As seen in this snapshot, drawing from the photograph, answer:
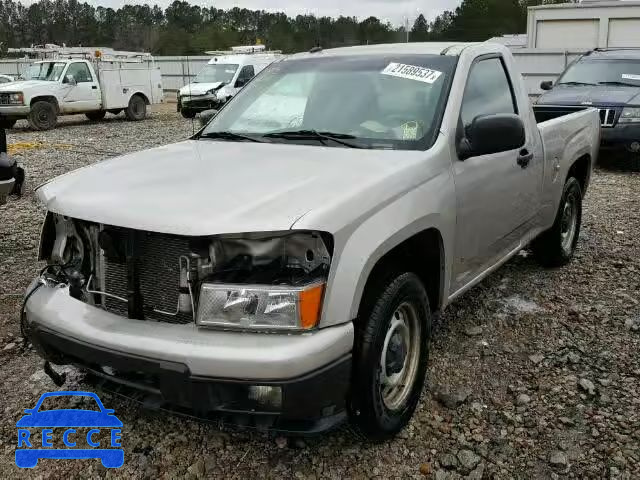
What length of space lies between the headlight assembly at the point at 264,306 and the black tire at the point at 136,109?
19318mm

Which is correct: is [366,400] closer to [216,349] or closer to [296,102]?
[216,349]

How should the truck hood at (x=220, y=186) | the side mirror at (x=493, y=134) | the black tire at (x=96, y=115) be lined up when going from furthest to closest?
1. the black tire at (x=96, y=115)
2. the side mirror at (x=493, y=134)
3. the truck hood at (x=220, y=186)

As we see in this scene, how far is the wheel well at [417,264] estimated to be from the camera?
2678 millimetres

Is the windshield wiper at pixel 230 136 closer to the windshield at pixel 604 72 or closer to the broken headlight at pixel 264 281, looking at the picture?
the broken headlight at pixel 264 281

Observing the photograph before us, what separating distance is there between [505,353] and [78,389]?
2.41m

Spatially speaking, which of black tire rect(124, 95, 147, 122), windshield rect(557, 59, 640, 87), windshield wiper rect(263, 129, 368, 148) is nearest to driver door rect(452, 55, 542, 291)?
windshield wiper rect(263, 129, 368, 148)

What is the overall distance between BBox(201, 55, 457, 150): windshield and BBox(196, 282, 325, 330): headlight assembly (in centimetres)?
120

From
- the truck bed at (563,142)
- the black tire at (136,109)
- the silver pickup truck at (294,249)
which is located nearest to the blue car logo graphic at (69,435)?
the silver pickup truck at (294,249)

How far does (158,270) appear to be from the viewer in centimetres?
249

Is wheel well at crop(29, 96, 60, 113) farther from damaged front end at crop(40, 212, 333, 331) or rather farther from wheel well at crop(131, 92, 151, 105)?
damaged front end at crop(40, 212, 333, 331)

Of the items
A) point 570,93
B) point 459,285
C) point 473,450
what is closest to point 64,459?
point 473,450

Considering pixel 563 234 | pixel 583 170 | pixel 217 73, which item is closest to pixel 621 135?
pixel 583 170

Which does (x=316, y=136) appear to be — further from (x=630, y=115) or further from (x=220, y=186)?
(x=630, y=115)

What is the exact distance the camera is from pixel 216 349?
2266 millimetres
